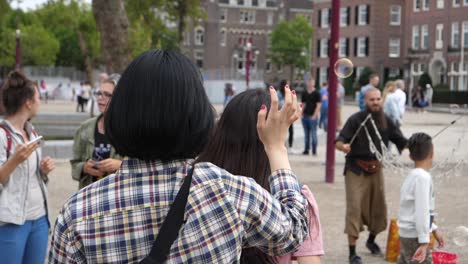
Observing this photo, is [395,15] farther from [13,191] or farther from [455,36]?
[13,191]

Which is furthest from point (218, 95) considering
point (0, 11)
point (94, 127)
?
point (94, 127)

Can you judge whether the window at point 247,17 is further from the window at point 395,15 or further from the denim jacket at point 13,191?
the denim jacket at point 13,191

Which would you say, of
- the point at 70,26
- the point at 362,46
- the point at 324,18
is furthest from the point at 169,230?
the point at 324,18

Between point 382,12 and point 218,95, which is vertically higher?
point 382,12

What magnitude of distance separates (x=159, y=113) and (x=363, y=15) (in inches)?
2692

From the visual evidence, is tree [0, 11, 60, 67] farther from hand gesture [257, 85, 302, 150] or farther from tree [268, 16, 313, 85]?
hand gesture [257, 85, 302, 150]

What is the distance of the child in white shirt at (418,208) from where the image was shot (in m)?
5.67

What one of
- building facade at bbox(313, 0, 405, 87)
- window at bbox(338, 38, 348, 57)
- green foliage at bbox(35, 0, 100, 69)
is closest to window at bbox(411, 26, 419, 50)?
building facade at bbox(313, 0, 405, 87)

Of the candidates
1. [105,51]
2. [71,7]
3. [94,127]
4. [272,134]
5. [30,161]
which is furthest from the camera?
[71,7]

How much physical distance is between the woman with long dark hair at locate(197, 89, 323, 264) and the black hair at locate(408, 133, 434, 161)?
2.91m

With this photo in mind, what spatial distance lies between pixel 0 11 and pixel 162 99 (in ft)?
79.7

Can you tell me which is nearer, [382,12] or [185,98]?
[185,98]

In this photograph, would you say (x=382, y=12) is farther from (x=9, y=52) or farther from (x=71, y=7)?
(x=9, y=52)

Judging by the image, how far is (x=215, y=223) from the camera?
2.07m
